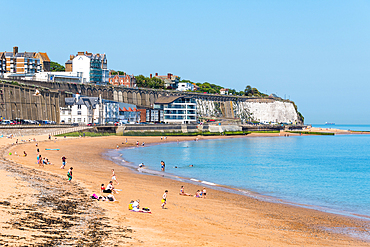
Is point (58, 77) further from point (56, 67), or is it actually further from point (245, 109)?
point (245, 109)

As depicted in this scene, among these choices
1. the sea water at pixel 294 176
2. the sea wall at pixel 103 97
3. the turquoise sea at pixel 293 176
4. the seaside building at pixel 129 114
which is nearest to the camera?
the turquoise sea at pixel 293 176

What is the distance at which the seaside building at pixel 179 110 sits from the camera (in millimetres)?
119188

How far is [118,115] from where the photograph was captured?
110 meters

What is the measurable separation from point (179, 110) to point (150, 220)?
100771 mm

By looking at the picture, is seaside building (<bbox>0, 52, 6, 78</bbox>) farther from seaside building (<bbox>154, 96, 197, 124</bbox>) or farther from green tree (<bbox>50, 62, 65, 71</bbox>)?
seaside building (<bbox>154, 96, 197, 124</bbox>)

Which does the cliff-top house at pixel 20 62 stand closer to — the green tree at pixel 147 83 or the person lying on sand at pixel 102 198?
the green tree at pixel 147 83

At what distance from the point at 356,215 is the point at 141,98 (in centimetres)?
11311

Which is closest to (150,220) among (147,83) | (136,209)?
(136,209)

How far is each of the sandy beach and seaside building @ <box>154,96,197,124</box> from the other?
290 feet

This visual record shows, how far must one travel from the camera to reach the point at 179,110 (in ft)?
392

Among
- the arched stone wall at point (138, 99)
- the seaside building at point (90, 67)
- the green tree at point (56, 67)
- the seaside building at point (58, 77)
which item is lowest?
the arched stone wall at point (138, 99)

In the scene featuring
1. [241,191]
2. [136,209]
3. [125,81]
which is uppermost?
[125,81]

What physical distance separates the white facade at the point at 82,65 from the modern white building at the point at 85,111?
44.1m

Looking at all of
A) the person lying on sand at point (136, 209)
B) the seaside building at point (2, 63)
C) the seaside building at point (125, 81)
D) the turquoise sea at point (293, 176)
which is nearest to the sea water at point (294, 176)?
the turquoise sea at point (293, 176)
